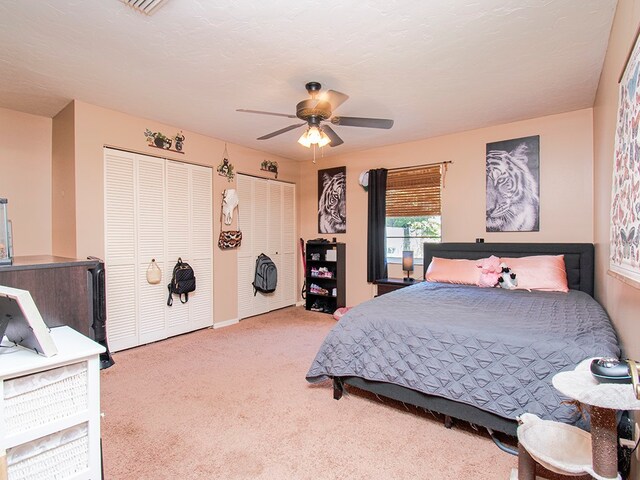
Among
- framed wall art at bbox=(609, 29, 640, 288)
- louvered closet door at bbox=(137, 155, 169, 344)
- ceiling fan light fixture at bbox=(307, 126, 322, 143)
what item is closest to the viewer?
framed wall art at bbox=(609, 29, 640, 288)

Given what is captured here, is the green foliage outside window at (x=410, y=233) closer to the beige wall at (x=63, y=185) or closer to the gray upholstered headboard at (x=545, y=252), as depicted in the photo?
Result: the gray upholstered headboard at (x=545, y=252)

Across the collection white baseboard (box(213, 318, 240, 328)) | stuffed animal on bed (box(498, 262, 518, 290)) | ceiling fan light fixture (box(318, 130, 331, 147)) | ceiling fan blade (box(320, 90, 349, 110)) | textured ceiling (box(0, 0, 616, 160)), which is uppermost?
textured ceiling (box(0, 0, 616, 160))

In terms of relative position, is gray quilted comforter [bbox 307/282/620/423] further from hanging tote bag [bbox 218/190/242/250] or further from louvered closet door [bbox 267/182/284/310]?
louvered closet door [bbox 267/182/284/310]

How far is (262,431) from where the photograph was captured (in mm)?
2035

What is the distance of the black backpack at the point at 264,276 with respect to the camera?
480cm

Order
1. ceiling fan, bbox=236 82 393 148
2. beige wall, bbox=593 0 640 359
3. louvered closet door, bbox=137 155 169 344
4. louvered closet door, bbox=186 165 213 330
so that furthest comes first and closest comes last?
1. louvered closet door, bbox=186 165 213 330
2. louvered closet door, bbox=137 155 169 344
3. ceiling fan, bbox=236 82 393 148
4. beige wall, bbox=593 0 640 359

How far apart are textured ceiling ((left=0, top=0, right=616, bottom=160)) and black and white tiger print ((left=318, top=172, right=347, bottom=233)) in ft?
5.81

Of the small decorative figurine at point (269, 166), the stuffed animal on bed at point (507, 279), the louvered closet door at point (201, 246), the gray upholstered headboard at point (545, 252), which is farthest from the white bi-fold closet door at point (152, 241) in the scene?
the stuffed animal on bed at point (507, 279)

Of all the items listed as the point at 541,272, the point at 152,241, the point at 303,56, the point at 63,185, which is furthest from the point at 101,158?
the point at 541,272

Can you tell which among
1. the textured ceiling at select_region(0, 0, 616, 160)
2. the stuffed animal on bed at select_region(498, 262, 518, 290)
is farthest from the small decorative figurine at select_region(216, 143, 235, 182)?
the stuffed animal on bed at select_region(498, 262, 518, 290)

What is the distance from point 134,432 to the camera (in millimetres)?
2027

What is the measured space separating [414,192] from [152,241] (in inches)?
130

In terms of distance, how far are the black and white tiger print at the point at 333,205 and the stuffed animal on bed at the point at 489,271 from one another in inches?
85.9

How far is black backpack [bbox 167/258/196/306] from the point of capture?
12.4ft
